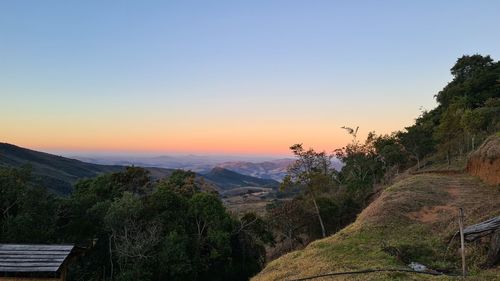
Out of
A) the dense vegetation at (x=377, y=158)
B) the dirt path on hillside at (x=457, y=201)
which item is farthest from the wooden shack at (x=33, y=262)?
the dense vegetation at (x=377, y=158)

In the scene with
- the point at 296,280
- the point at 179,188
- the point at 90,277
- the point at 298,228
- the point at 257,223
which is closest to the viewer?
the point at 296,280

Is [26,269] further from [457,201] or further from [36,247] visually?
[457,201]

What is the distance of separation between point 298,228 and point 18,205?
887 inches

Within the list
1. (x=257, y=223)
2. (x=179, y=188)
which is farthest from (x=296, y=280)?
(x=179, y=188)

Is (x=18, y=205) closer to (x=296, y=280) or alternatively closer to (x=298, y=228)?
(x=298, y=228)

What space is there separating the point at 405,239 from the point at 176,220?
21.7 m

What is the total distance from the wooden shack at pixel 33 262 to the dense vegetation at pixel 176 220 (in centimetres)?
1791

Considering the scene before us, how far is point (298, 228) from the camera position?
1404 inches

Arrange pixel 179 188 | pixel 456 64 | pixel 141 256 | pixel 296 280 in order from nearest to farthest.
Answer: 1. pixel 296 280
2. pixel 141 256
3. pixel 179 188
4. pixel 456 64

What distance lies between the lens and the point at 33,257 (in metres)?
12.1

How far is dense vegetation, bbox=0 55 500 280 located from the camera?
30.5m

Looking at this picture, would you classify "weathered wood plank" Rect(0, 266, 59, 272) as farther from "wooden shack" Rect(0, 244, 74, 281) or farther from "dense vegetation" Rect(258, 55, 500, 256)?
"dense vegetation" Rect(258, 55, 500, 256)

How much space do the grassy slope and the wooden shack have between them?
8.10 m

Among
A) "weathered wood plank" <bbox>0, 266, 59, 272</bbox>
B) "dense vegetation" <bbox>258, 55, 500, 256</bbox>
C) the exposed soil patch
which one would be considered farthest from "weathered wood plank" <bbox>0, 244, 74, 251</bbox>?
"dense vegetation" <bbox>258, 55, 500, 256</bbox>
